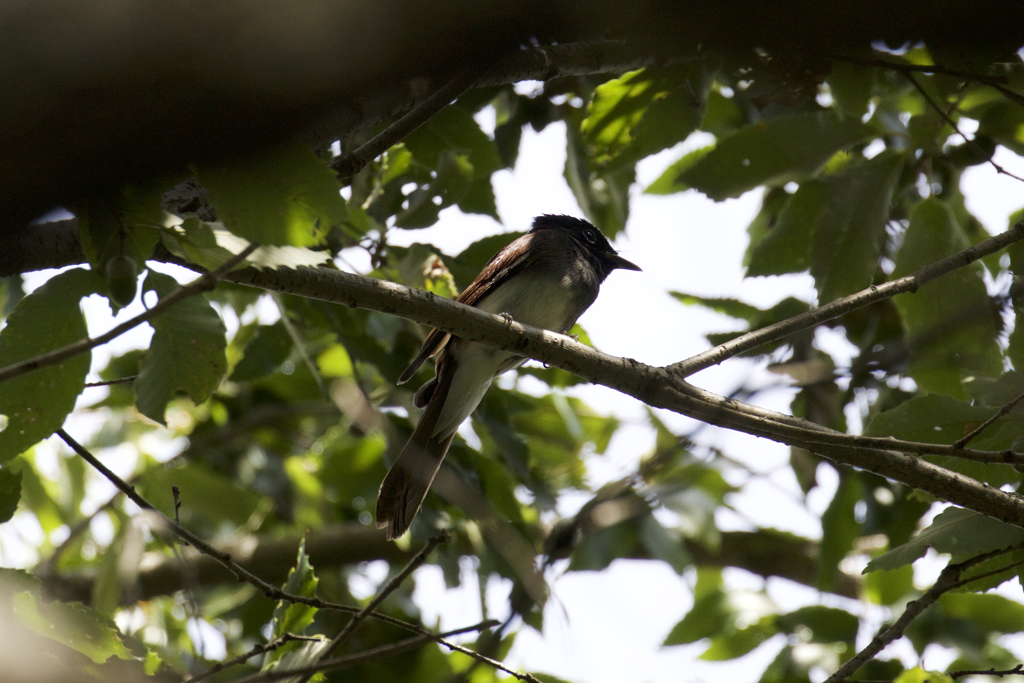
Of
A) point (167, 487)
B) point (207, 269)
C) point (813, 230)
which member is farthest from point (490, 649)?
point (167, 487)

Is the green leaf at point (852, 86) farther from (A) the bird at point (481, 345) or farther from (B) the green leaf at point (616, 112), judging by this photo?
(A) the bird at point (481, 345)

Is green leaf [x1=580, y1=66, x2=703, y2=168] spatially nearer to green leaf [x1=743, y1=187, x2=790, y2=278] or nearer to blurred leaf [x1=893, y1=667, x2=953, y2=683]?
green leaf [x1=743, y1=187, x2=790, y2=278]

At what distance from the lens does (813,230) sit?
11.6ft

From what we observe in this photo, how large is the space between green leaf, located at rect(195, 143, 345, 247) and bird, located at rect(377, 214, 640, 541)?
1592 mm

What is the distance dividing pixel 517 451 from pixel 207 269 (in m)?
2.00

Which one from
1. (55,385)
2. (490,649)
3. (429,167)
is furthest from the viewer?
(429,167)

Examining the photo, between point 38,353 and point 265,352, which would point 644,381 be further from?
point 265,352

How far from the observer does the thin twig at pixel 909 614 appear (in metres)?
2.39

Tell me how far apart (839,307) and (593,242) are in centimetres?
303

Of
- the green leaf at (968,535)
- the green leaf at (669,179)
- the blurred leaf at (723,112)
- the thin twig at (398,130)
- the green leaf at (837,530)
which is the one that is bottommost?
the green leaf at (968,535)

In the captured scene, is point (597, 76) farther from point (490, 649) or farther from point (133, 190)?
point (490, 649)

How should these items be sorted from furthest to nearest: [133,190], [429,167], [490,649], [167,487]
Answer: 1. [167,487]
2. [429,167]
3. [133,190]
4. [490,649]

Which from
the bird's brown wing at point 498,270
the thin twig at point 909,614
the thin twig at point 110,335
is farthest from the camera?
the bird's brown wing at point 498,270

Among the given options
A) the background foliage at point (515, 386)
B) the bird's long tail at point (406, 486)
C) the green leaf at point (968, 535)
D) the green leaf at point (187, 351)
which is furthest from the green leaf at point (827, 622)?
the green leaf at point (187, 351)
